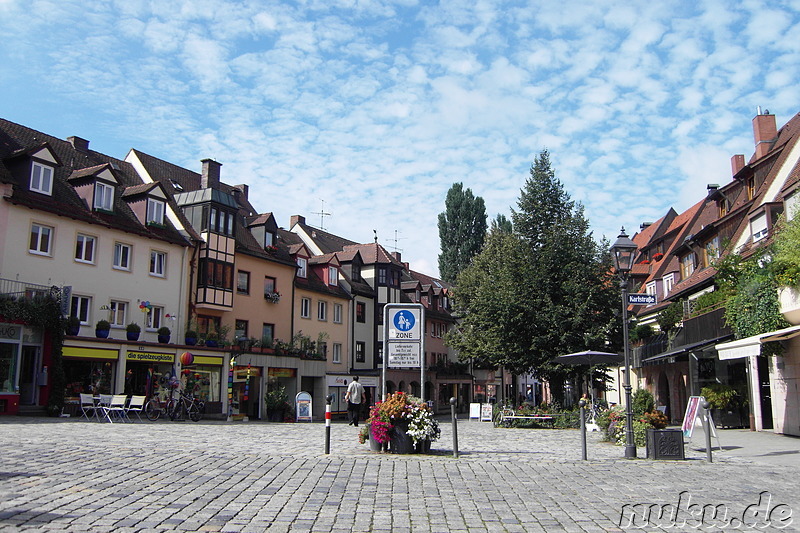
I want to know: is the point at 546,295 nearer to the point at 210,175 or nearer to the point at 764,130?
the point at 764,130

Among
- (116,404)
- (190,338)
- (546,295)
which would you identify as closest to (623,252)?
(546,295)

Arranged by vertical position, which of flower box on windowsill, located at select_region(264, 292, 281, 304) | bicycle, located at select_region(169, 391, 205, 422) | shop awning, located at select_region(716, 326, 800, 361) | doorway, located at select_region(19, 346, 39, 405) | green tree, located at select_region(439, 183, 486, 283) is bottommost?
bicycle, located at select_region(169, 391, 205, 422)

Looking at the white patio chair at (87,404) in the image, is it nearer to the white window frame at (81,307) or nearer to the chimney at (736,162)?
the white window frame at (81,307)

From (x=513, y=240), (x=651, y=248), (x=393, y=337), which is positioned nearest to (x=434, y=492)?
(x=393, y=337)

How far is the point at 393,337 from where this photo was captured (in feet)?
52.3

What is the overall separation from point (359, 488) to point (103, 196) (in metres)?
24.5

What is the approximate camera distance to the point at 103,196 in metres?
30.0

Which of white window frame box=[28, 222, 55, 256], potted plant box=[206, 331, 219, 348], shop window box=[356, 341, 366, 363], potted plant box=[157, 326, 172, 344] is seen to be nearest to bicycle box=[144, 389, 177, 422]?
potted plant box=[157, 326, 172, 344]

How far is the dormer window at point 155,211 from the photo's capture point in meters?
31.9

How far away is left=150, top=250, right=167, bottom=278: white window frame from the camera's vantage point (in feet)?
105

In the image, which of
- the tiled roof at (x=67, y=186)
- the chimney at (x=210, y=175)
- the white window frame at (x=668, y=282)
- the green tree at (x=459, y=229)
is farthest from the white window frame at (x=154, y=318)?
the green tree at (x=459, y=229)

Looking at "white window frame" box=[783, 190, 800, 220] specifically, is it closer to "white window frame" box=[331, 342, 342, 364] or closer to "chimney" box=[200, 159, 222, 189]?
"white window frame" box=[331, 342, 342, 364]

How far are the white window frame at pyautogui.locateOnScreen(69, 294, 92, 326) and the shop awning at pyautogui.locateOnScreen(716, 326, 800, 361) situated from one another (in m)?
24.3

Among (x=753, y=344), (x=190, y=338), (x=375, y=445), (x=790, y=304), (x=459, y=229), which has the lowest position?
(x=375, y=445)
